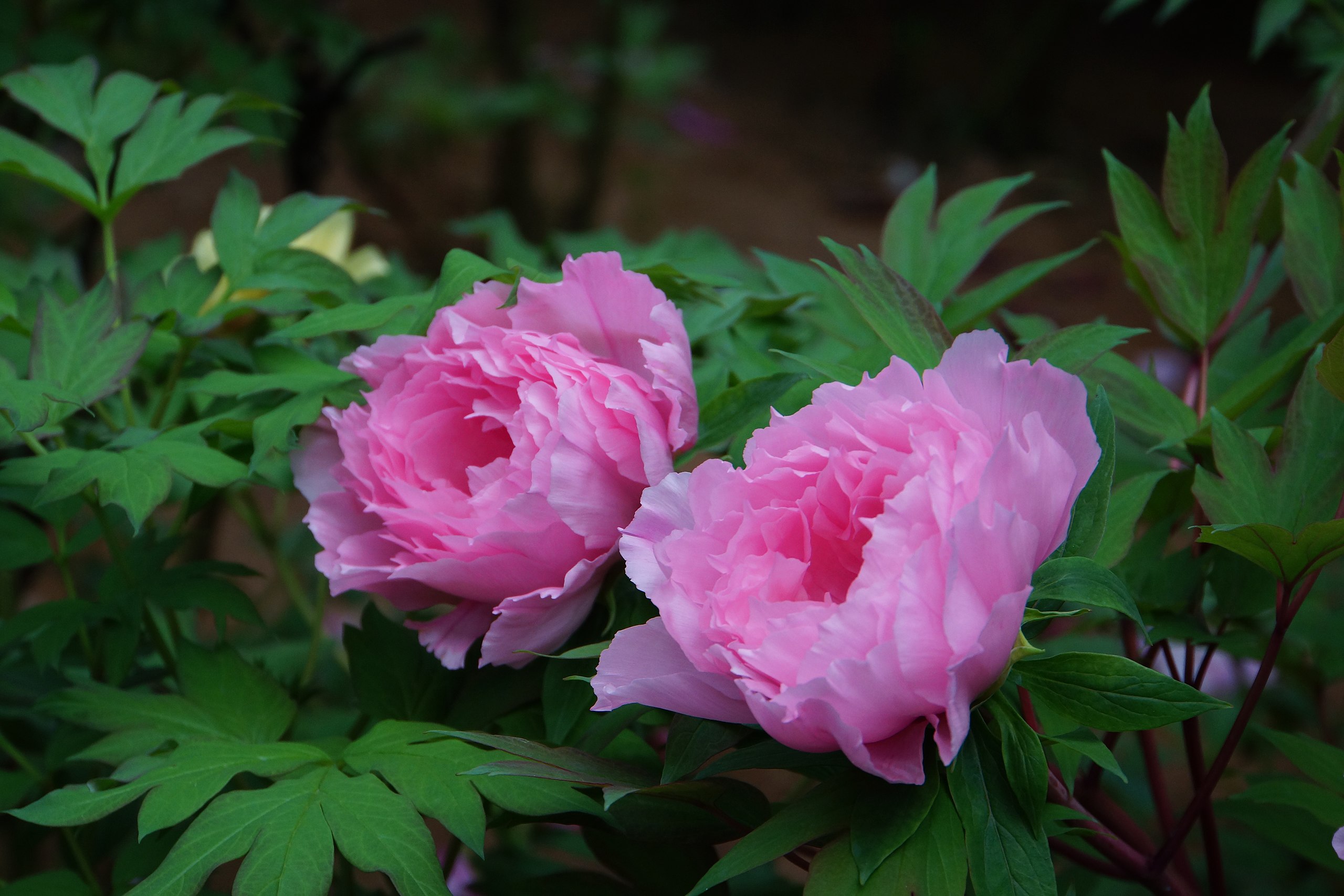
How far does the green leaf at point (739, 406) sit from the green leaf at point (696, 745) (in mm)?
147

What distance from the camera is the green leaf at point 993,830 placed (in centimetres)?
38

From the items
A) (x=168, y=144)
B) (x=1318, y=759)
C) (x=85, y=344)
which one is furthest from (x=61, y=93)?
(x=1318, y=759)

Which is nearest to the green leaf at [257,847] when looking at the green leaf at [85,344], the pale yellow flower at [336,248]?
the green leaf at [85,344]

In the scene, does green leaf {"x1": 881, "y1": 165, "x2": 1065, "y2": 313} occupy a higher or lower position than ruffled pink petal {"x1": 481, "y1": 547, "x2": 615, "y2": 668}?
higher

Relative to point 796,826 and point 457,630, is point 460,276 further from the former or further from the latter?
point 796,826

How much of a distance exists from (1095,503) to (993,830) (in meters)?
0.13

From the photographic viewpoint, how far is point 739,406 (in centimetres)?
53

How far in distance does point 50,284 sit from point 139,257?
22 cm

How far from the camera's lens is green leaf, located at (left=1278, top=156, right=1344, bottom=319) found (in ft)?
1.86

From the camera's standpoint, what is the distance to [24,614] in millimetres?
626

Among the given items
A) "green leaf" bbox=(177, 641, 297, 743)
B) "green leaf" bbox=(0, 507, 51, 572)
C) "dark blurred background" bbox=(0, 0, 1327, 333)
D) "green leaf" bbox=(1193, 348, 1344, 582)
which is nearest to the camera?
"green leaf" bbox=(1193, 348, 1344, 582)

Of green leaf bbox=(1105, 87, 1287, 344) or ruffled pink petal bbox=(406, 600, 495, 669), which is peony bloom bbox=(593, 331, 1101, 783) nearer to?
ruffled pink petal bbox=(406, 600, 495, 669)

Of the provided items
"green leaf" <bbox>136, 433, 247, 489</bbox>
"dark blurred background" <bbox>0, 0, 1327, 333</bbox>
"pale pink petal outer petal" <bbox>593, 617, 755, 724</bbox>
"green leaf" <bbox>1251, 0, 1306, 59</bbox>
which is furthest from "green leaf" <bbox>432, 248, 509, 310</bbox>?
"dark blurred background" <bbox>0, 0, 1327, 333</bbox>

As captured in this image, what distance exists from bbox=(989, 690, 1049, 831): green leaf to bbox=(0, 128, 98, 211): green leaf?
63 cm
